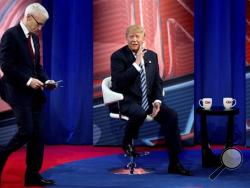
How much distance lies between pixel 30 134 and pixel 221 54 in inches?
109

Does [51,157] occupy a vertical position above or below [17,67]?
below

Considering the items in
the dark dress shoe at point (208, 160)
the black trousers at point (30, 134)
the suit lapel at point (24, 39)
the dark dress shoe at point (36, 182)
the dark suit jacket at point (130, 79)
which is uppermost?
the suit lapel at point (24, 39)

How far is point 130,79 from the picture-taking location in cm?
429

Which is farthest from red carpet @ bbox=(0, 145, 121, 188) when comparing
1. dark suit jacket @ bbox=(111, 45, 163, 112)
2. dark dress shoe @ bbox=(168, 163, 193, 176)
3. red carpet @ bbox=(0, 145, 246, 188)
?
dark dress shoe @ bbox=(168, 163, 193, 176)

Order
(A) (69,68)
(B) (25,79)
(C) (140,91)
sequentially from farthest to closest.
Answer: (A) (69,68) < (C) (140,91) < (B) (25,79)

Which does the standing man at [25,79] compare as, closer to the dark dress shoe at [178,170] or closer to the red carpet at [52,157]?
the red carpet at [52,157]

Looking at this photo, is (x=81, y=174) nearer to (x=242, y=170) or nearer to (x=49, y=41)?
(x=242, y=170)

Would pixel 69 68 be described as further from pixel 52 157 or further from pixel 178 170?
pixel 178 170

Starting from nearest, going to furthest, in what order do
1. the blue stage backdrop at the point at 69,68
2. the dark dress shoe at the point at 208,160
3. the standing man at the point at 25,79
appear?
A: the standing man at the point at 25,79
the dark dress shoe at the point at 208,160
the blue stage backdrop at the point at 69,68

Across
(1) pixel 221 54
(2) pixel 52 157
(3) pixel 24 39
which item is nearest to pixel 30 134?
(3) pixel 24 39

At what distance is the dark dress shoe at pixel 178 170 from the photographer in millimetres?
4223

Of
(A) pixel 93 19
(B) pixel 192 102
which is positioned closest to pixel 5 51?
(A) pixel 93 19

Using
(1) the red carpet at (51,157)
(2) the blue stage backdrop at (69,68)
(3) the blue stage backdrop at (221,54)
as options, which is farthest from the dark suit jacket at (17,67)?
(3) the blue stage backdrop at (221,54)

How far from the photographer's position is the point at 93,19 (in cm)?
569
